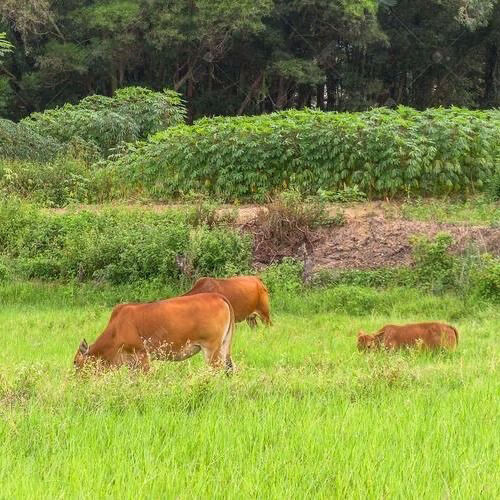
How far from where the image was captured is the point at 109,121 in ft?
81.4

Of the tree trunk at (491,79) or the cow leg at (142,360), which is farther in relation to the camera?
the tree trunk at (491,79)

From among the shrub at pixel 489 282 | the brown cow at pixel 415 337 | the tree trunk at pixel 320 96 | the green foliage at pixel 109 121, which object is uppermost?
the brown cow at pixel 415 337

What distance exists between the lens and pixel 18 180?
58.7ft

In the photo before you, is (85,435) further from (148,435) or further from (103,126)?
(103,126)

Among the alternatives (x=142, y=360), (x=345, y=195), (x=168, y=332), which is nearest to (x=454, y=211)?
(x=345, y=195)

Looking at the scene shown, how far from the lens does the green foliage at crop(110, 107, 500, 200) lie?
50.3 feet

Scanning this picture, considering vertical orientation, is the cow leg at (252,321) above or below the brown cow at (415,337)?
below

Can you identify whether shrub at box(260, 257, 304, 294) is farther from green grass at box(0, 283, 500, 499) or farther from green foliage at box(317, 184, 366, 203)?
green grass at box(0, 283, 500, 499)

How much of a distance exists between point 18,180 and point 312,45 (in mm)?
24920

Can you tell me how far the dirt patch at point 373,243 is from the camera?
12406 millimetres

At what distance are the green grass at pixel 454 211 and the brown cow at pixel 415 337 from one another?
19.0 ft

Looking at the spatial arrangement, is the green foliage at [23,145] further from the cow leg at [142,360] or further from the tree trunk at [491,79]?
the tree trunk at [491,79]

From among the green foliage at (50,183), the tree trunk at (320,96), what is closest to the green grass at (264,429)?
the green foliage at (50,183)

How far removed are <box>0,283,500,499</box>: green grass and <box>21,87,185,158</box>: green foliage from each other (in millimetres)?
17347
